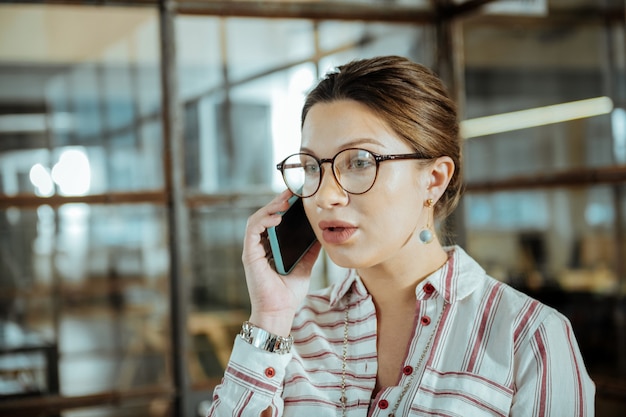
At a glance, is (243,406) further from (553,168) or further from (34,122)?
(553,168)

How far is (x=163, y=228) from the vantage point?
2.87 meters

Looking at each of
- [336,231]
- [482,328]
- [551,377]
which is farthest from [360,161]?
[551,377]

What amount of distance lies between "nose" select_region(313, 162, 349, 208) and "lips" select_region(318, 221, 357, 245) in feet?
0.13

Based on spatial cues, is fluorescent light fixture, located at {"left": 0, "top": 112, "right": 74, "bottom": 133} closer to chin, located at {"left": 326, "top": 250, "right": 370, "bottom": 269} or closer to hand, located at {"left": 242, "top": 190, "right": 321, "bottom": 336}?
hand, located at {"left": 242, "top": 190, "right": 321, "bottom": 336}

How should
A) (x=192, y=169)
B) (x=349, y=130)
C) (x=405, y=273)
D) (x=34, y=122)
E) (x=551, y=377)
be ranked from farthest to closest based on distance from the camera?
(x=192, y=169) → (x=34, y=122) → (x=405, y=273) → (x=349, y=130) → (x=551, y=377)

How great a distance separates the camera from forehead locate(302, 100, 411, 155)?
58.4 inches

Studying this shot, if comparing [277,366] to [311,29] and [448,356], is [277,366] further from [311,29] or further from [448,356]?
[311,29]

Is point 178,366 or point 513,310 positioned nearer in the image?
point 513,310

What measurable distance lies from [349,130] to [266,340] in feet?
1.53

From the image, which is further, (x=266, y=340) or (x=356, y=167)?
(x=266, y=340)

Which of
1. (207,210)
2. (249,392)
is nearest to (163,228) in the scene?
(207,210)

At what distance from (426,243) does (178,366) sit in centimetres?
155

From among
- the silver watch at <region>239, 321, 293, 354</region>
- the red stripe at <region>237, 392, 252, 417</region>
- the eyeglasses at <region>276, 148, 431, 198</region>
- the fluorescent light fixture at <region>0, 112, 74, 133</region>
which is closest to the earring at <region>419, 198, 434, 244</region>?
the eyeglasses at <region>276, 148, 431, 198</region>

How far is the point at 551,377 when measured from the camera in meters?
1.39
